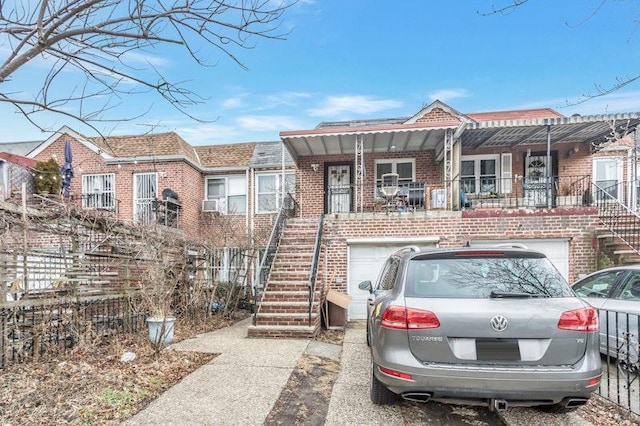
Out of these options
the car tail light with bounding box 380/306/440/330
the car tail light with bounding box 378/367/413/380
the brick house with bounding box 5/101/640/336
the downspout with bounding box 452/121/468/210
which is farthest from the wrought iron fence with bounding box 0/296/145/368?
the downspout with bounding box 452/121/468/210

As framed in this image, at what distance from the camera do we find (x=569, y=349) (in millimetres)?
2885

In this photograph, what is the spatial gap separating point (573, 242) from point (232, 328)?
8028 millimetres

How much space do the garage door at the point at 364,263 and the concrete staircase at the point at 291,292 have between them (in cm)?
93

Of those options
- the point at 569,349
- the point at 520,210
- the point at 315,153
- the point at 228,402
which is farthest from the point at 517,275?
the point at 315,153

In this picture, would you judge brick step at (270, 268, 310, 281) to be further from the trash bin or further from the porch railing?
the porch railing

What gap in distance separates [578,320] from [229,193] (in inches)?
562

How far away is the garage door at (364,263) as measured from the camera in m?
9.39

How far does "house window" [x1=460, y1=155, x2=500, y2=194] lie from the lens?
12633mm

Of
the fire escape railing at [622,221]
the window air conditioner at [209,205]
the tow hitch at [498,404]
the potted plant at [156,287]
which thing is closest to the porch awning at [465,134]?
the fire escape railing at [622,221]

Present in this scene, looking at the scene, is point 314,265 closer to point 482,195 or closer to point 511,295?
point 511,295

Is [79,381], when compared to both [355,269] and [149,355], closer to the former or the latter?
[149,355]

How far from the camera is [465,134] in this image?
11.2m

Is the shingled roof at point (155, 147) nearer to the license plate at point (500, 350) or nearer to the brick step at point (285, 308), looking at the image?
the brick step at point (285, 308)

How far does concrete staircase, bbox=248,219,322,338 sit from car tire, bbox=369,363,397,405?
3.28 m
